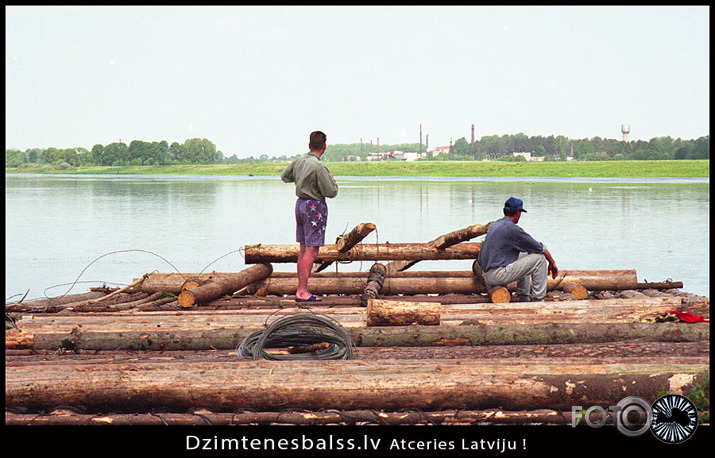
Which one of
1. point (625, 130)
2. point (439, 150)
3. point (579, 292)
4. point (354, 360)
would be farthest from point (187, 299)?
point (439, 150)

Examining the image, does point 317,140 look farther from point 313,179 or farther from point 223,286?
point 223,286

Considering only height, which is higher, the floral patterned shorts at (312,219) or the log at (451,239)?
→ the floral patterned shorts at (312,219)

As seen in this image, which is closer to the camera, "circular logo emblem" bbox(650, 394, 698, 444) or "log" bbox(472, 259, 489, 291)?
"circular logo emblem" bbox(650, 394, 698, 444)

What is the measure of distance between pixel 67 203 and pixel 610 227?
31636mm

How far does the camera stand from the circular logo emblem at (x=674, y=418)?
15.5 ft

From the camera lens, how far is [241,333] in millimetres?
6883

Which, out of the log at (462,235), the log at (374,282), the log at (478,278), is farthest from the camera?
the log at (478,278)

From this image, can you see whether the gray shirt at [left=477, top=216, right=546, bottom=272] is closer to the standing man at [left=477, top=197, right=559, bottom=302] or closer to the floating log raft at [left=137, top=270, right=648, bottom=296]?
the standing man at [left=477, top=197, right=559, bottom=302]

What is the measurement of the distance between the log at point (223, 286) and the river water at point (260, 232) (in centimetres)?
67

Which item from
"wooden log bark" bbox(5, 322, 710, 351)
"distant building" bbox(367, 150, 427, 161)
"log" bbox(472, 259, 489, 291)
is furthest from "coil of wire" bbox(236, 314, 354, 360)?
"distant building" bbox(367, 150, 427, 161)

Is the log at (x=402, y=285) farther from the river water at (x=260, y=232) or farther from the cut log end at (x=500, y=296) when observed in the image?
the cut log end at (x=500, y=296)

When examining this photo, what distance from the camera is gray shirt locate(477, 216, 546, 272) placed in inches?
345

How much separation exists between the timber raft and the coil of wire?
0.24ft

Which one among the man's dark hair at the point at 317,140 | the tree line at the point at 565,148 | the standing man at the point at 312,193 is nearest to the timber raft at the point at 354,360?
the standing man at the point at 312,193
